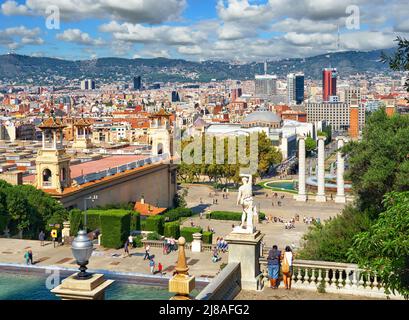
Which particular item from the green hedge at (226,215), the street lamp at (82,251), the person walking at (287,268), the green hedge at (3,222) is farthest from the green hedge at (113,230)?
the street lamp at (82,251)

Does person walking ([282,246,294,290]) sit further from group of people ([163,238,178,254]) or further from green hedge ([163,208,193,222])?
green hedge ([163,208,193,222])

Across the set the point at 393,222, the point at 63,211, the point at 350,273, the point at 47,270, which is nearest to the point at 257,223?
the point at 63,211

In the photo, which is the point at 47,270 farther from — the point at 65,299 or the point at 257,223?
the point at 257,223

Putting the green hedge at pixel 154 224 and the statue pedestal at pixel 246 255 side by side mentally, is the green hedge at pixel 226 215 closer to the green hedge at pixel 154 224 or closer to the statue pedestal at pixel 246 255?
the green hedge at pixel 154 224

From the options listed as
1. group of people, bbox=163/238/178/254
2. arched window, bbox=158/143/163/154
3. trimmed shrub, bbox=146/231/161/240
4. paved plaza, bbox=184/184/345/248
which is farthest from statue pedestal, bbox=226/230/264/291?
arched window, bbox=158/143/163/154

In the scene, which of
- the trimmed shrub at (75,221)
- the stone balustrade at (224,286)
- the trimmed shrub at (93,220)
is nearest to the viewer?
the stone balustrade at (224,286)

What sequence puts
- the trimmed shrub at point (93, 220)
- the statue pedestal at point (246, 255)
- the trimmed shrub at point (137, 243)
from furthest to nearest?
the trimmed shrub at point (93, 220), the trimmed shrub at point (137, 243), the statue pedestal at point (246, 255)

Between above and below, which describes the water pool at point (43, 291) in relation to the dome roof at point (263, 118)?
below

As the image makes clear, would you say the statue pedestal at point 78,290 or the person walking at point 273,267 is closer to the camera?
the statue pedestal at point 78,290
